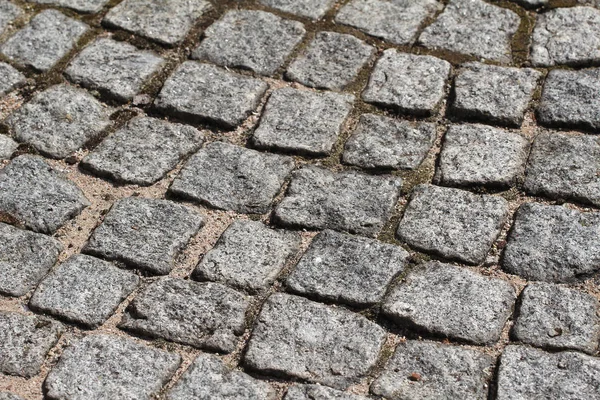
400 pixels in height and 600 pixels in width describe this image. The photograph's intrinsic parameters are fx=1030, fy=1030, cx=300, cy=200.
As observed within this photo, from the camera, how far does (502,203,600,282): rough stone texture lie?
3.18m

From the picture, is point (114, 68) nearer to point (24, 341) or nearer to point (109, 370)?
point (24, 341)

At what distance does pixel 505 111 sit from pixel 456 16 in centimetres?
69

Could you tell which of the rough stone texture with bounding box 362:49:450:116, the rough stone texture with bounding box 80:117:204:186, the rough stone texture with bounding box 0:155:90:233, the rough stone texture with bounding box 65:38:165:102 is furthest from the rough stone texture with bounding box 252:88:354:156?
the rough stone texture with bounding box 0:155:90:233

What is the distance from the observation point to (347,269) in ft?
10.5

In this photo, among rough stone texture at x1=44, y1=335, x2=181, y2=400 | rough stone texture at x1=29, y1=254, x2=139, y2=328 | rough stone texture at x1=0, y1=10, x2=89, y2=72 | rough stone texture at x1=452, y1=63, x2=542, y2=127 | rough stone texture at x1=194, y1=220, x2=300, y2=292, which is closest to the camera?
rough stone texture at x1=44, y1=335, x2=181, y2=400

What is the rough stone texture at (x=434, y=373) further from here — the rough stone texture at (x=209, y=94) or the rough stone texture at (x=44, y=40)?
the rough stone texture at (x=44, y=40)

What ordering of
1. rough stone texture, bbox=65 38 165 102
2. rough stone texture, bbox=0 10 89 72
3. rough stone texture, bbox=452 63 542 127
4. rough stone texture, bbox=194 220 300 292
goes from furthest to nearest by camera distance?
rough stone texture, bbox=0 10 89 72 < rough stone texture, bbox=65 38 165 102 < rough stone texture, bbox=452 63 542 127 < rough stone texture, bbox=194 220 300 292

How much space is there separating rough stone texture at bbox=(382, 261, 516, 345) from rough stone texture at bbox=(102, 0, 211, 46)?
1.62m

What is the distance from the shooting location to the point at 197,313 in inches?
120

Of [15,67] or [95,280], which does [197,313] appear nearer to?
[95,280]

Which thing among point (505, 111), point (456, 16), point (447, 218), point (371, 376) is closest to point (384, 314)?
point (371, 376)

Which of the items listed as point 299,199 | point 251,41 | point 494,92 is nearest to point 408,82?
point 494,92

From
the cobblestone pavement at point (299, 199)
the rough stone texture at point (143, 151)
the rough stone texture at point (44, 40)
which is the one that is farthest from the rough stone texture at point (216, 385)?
the rough stone texture at point (44, 40)

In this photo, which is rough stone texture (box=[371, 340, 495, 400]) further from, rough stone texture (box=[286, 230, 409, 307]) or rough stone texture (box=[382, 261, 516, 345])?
rough stone texture (box=[286, 230, 409, 307])
